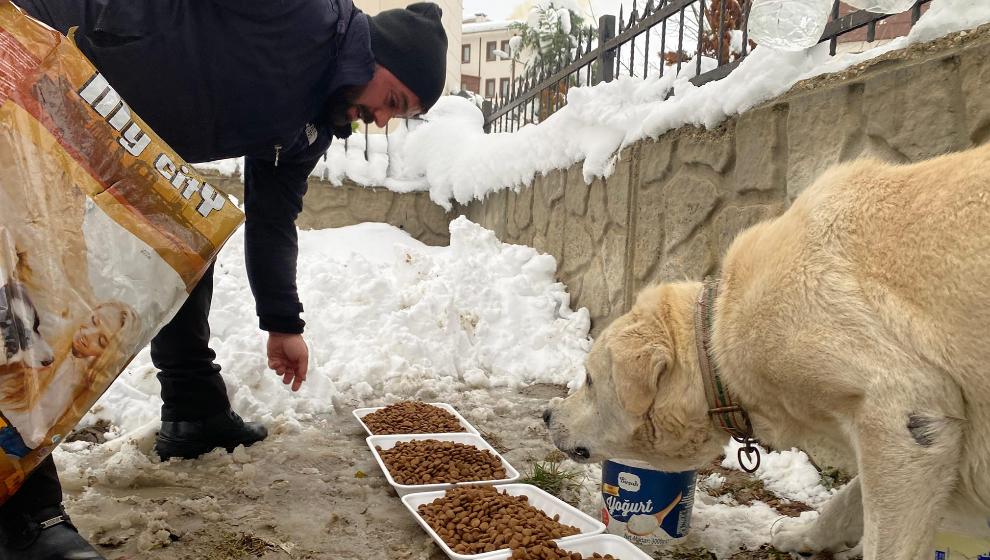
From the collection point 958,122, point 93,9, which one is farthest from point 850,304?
point 93,9

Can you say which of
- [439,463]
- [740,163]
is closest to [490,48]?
[740,163]

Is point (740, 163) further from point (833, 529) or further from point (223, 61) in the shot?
point (223, 61)

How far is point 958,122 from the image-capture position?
2.07m

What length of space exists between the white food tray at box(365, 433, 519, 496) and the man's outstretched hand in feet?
1.55

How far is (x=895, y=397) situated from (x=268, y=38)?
2006 millimetres

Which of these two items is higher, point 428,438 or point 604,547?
point 604,547

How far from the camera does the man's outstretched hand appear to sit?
2781 mm

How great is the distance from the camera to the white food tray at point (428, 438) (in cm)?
251

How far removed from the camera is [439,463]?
8.89 ft

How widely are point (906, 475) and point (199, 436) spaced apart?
268 centimetres

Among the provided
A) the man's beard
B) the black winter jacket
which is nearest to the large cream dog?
the man's beard

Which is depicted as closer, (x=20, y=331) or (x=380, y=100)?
(x=20, y=331)

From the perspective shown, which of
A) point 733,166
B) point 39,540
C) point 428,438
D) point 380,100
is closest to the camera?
point 39,540

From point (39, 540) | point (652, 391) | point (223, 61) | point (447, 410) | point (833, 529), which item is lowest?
point (447, 410)
